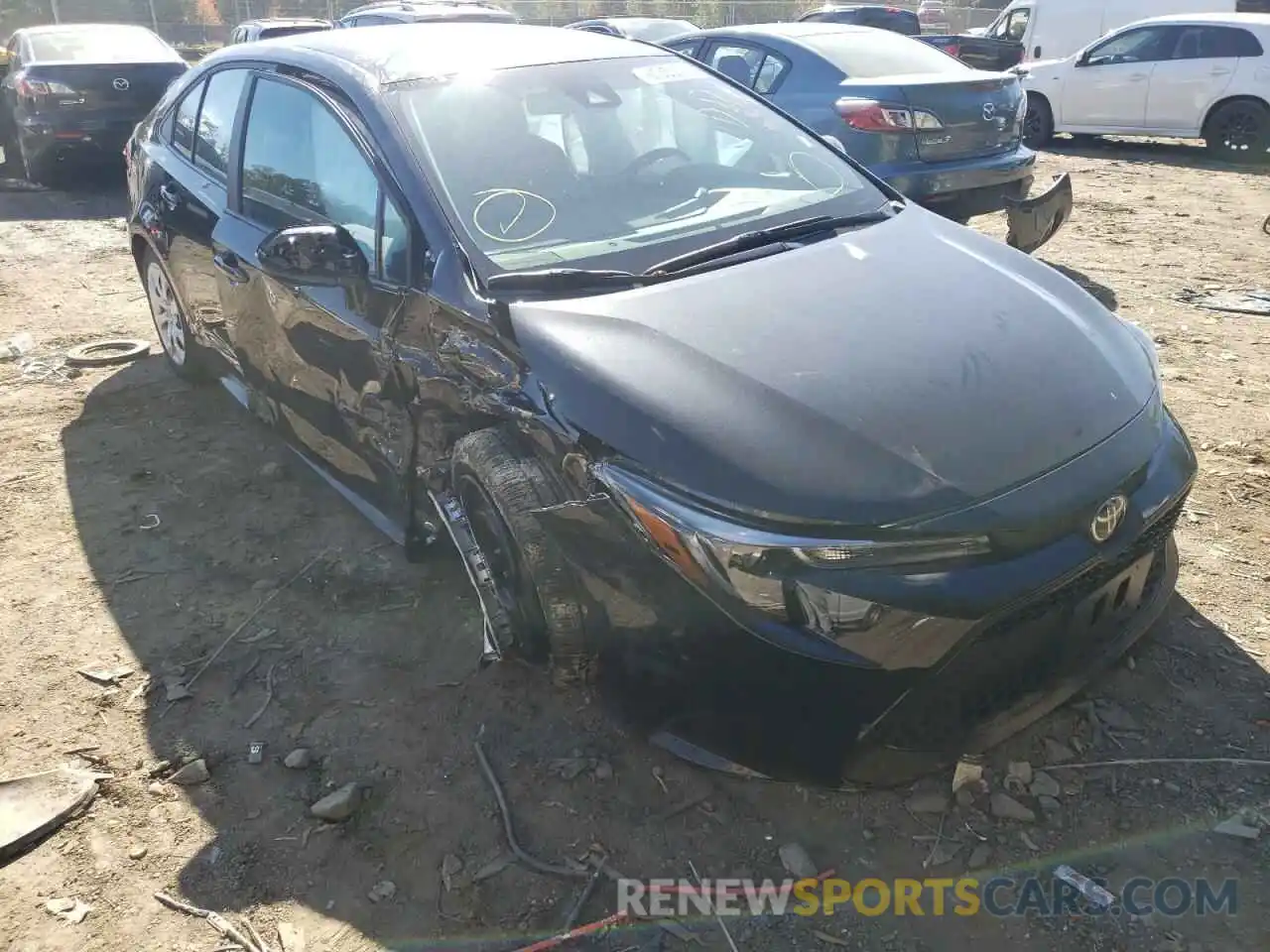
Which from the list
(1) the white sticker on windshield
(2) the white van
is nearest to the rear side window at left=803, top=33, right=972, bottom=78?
(1) the white sticker on windshield

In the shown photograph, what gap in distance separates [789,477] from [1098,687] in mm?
1337

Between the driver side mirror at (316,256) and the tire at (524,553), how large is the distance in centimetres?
71

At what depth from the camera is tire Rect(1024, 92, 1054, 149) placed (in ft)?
40.5

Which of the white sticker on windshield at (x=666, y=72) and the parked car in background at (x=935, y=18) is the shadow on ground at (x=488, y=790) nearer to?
the white sticker on windshield at (x=666, y=72)

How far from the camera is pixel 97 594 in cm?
361

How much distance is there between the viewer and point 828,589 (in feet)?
6.72

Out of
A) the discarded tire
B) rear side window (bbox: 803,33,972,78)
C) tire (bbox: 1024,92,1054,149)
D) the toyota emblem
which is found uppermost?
rear side window (bbox: 803,33,972,78)

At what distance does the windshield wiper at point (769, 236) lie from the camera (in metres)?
2.86

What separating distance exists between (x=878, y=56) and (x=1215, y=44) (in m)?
5.95

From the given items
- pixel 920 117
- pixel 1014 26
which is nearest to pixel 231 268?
pixel 920 117

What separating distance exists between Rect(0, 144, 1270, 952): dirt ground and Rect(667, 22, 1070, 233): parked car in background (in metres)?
2.49

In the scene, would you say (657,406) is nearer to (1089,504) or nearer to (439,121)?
(1089,504)

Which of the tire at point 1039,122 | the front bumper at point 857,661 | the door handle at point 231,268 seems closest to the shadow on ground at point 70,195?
the door handle at point 231,268

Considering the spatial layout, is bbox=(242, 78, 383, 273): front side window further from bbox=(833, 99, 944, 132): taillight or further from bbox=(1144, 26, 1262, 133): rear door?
bbox=(1144, 26, 1262, 133): rear door
